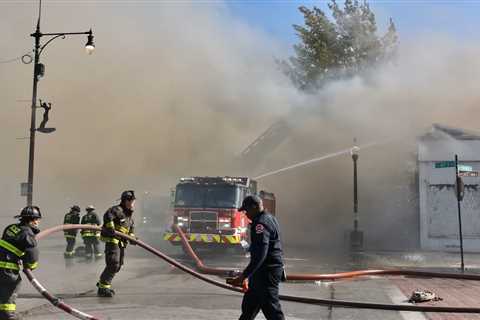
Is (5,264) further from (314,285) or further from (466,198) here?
(466,198)

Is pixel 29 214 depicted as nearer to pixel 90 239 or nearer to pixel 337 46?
pixel 90 239

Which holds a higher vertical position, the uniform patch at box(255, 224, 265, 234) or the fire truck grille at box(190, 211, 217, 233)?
the uniform patch at box(255, 224, 265, 234)

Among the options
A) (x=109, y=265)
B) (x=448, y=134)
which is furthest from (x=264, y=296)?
(x=448, y=134)

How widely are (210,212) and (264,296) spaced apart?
9580 mm

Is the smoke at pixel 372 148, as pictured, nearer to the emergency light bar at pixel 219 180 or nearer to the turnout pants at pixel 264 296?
the emergency light bar at pixel 219 180

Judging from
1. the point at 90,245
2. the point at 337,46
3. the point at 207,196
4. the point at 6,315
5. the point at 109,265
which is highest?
the point at 337,46

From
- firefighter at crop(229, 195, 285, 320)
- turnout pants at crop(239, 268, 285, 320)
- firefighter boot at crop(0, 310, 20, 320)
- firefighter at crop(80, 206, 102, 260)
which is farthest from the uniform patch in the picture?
firefighter at crop(80, 206, 102, 260)

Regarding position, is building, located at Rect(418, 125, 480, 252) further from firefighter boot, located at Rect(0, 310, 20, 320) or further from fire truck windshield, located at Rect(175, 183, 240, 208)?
firefighter boot, located at Rect(0, 310, 20, 320)

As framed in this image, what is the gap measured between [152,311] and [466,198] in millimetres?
13388

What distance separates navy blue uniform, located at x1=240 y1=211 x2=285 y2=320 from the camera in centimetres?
474

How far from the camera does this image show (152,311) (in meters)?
6.71

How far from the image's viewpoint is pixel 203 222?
14.3 meters

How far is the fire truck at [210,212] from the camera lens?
46.3 feet

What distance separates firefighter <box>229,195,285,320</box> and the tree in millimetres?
22133
